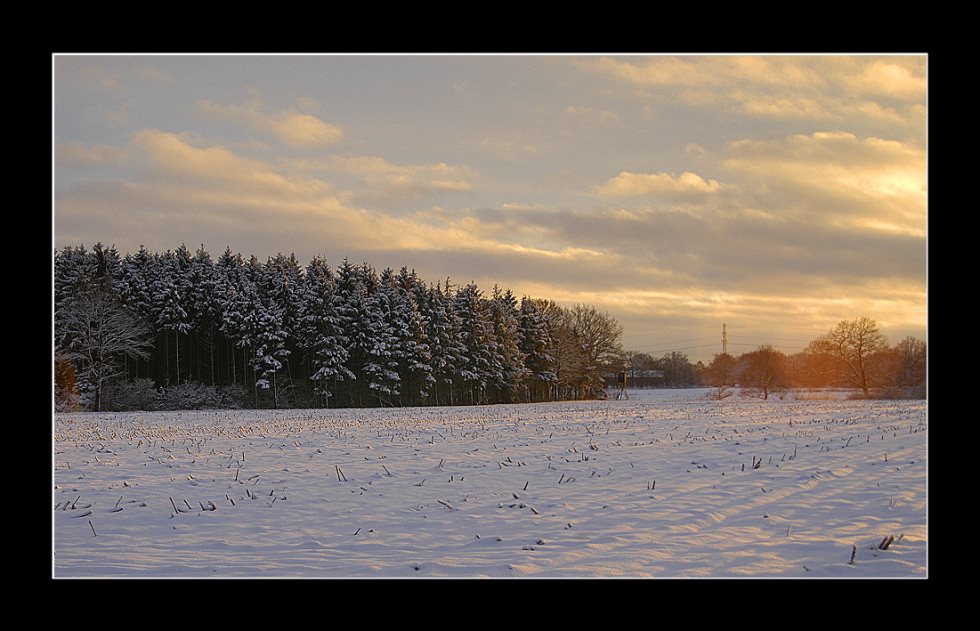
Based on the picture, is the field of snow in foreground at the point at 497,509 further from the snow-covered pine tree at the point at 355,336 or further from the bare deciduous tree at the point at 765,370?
the bare deciduous tree at the point at 765,370

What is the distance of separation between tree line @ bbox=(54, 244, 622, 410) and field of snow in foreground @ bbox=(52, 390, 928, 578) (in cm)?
4281

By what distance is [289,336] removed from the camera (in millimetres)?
62562

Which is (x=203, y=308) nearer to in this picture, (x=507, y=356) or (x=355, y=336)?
(x=355, y=336)

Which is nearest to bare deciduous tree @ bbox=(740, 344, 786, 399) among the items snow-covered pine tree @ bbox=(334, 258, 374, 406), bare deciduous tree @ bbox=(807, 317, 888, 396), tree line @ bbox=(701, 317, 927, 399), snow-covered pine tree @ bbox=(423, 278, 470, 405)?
tree line @ bbox=(701, 317, 927, 399)

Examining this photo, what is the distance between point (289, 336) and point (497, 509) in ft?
181

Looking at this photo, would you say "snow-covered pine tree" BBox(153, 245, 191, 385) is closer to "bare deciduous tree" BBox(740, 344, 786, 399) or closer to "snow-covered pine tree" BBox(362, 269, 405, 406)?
"snow-covered pine tree" BBox(362, 269, 405, 406)

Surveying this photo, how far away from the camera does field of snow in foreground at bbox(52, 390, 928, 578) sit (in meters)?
7.87

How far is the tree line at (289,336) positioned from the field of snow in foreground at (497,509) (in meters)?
42.8

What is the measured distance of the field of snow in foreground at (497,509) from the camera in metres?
7.87

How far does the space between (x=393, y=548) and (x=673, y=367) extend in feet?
383

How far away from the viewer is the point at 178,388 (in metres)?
57.0

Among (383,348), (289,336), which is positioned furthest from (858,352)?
(289,336)
